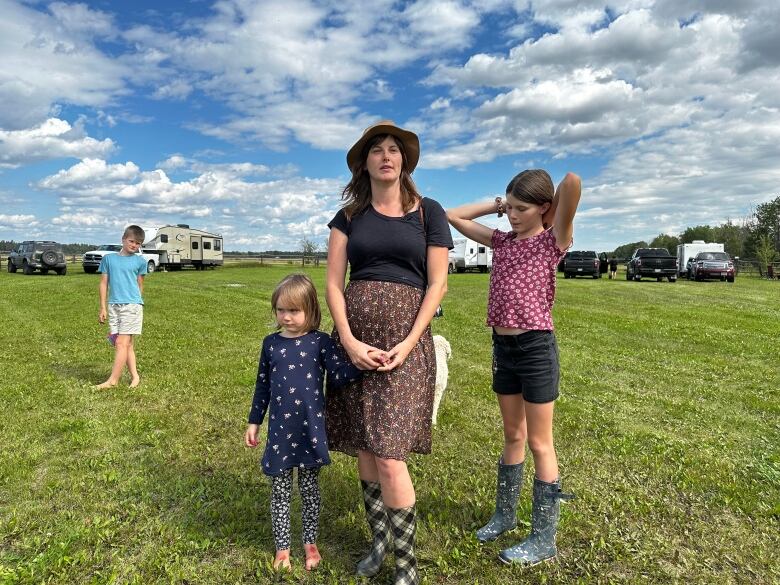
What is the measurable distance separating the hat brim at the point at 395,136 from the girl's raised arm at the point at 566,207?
810 mm

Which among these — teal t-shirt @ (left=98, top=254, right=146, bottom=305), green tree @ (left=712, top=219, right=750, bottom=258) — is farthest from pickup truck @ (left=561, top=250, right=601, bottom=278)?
green tree @ (left=712, top=219, right=750, bottom=258)

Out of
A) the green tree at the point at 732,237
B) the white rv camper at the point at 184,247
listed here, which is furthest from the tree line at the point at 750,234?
the white rv camper at the point at 184,247

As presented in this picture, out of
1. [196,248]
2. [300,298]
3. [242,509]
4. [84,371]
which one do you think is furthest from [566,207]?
[196,248]

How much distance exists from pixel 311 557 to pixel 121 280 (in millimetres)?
5293

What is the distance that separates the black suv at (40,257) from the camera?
34688mm

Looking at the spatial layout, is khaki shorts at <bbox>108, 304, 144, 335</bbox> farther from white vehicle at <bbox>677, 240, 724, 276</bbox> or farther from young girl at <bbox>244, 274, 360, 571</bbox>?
white vehicle at <bbox>677, 240, 724, 276</bbox>

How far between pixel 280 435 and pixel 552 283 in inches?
70.0

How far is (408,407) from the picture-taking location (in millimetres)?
2924

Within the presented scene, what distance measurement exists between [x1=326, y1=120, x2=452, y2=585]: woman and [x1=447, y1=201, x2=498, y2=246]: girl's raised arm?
1.43 ft

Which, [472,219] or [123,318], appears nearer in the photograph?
[472,219]

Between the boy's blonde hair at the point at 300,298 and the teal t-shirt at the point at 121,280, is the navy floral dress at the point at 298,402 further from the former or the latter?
the teal t-shirt at the point at 121,280

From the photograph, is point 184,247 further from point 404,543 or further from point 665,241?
point 665,241

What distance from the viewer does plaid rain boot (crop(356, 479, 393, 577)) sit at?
125 inches

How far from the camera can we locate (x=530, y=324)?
10.2 ft
